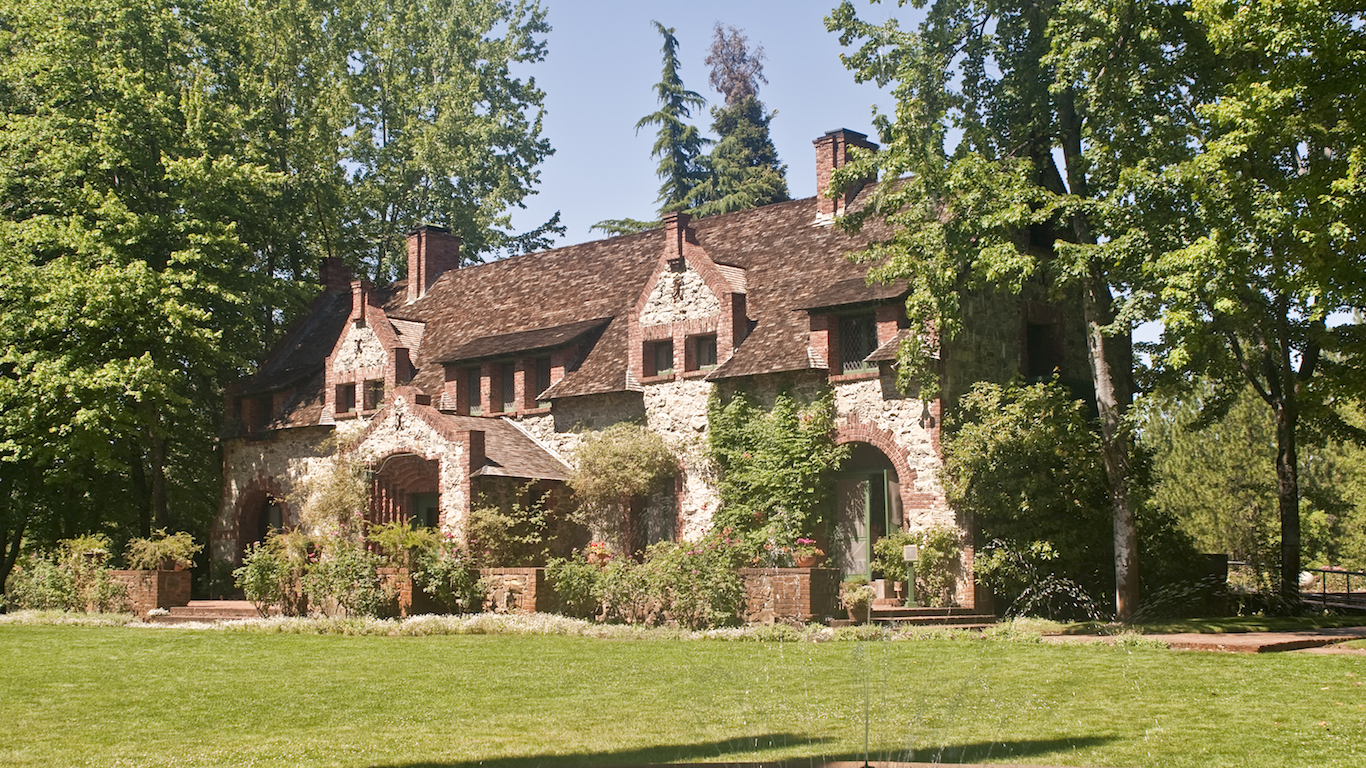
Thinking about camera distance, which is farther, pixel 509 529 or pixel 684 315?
pixel 684 315

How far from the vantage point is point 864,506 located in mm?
24688

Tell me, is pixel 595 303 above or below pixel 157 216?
below

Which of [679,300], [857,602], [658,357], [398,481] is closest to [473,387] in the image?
[398,481]

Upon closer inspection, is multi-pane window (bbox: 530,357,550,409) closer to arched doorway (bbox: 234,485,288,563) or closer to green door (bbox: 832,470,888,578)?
green door (bbox: 832,470,888,578)

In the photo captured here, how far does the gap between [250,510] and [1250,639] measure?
26.0 m

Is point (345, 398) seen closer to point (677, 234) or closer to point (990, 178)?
point (677, 234)

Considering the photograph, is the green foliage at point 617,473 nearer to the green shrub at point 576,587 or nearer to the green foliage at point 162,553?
the green shrub at point 576,587

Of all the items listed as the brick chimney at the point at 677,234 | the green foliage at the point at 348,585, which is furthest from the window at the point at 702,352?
the green foliage at the point at 348,585

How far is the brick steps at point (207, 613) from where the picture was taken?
87.9ft

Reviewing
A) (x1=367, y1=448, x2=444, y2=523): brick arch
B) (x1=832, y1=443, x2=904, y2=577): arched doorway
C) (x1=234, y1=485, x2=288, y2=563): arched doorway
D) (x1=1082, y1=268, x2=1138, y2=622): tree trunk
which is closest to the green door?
(x1=832, y1=443, x2=904, y2=577): arched doorway

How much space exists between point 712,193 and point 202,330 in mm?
26050

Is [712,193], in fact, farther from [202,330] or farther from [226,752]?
[226,752]

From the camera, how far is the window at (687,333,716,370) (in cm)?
2673

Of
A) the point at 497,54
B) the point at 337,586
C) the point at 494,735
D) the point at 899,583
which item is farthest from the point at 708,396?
the point at 497,54
